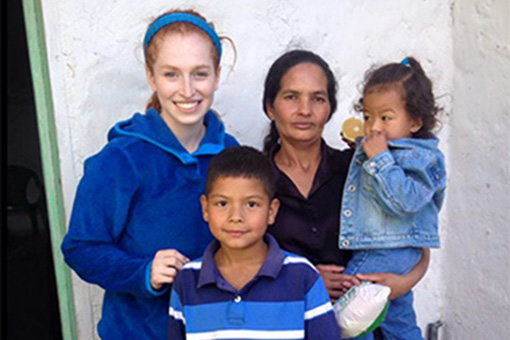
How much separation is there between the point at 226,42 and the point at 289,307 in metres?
1.55

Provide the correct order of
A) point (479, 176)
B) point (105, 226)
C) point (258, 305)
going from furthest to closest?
point (479, 176) → point (105, 226) → point (258, 305)

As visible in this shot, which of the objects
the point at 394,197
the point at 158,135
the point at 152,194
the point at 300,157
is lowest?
the point at 394,197

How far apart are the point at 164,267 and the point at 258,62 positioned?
1.43m

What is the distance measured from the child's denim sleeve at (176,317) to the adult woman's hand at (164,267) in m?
0.03

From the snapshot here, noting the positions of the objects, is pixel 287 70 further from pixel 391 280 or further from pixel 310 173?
pixel 391 280

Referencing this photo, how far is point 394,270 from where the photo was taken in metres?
2.27

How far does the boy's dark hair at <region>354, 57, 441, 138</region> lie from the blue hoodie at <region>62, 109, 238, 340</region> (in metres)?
0.65

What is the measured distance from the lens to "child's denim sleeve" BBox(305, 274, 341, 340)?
1.94m

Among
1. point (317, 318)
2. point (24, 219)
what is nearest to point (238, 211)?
point (317, 318)

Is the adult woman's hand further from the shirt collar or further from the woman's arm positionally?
the woman's arm

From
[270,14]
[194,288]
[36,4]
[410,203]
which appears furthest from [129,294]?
[270,14]

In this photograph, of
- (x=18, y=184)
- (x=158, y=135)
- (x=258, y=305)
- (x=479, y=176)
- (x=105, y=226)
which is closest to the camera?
(x=258, y=305)

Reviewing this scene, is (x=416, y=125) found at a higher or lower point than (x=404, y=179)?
higher

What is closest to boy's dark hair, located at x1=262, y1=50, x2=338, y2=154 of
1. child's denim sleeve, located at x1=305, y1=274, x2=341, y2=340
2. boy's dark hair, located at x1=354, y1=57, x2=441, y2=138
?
boy's dark hair, located at x1=354, y1=57, x2=441, y2=138
